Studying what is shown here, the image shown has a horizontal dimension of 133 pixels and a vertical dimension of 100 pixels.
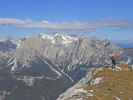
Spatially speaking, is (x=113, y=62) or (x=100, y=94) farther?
(x=113, y=62)

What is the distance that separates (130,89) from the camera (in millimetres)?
57219

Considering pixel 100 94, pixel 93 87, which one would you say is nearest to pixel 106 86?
pixel 93 87

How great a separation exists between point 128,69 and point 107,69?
476cm

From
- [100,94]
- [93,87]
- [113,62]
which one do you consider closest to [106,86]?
[93,87]

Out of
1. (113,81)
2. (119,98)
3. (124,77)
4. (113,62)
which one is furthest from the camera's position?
(113,62)

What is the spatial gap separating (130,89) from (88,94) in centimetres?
676

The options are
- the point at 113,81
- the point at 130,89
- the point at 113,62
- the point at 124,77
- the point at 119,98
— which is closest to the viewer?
the point at 119,98

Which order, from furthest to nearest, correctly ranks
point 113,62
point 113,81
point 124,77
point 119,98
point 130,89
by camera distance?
point 113,62 < point 124,77 < point 113,81 < point 130,89 < point 119,98

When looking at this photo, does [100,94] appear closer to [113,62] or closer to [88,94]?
[88,94]

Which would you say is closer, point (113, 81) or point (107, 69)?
point (113, 81)

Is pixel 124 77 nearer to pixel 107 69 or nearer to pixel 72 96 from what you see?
pixel 107 69

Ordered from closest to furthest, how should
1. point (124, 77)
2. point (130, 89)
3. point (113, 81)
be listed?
1. point (130, 89)
2. point (113, 81)
3. point (124, 77)

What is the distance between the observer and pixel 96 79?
6384cm

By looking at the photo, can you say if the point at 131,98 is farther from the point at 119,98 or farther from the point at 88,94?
the point at 88,94
